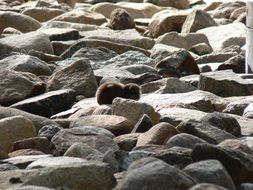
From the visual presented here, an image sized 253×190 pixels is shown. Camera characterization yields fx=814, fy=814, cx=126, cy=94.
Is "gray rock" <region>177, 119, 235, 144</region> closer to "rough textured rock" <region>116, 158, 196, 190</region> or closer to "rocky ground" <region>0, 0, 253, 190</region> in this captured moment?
"rocky ground" <region>0, 0, 253, 190</region>

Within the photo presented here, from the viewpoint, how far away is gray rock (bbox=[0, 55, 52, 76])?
8295 mm

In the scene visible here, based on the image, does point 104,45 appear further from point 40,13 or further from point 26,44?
point 40,13

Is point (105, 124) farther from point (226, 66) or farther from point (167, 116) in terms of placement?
point (226, 66)

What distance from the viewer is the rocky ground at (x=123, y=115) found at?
353cm

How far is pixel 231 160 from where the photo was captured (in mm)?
3752

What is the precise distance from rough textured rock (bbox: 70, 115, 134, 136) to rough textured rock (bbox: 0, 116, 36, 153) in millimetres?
426

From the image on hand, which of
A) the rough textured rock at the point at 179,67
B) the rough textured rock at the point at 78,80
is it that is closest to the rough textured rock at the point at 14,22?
the rough textured rock at the point at 179,67

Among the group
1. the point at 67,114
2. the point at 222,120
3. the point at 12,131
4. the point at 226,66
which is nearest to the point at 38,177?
the point at 12,131

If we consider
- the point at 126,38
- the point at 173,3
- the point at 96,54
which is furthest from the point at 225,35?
the point at 173,3

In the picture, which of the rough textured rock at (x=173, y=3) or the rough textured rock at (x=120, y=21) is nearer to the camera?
the rough textured rock at (x=120, y=21)

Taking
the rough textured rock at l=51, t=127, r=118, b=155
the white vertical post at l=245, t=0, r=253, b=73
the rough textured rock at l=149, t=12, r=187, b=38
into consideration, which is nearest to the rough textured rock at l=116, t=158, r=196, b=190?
the rough textured rock at l=51, t=127, r=118, b=155

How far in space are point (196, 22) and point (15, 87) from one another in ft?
24.3

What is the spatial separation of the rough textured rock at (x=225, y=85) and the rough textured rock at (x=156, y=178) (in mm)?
4084

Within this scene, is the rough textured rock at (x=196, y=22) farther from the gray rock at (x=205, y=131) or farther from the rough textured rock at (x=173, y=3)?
the gray rock at (x=205, y=131)
